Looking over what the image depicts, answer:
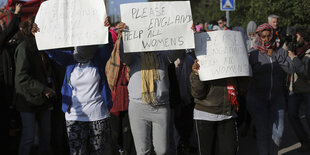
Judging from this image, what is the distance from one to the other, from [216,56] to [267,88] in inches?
50.7

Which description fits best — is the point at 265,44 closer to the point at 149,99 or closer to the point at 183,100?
the point at 183,100

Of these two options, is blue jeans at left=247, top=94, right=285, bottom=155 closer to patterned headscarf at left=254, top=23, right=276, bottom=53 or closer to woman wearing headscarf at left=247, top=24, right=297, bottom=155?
woman wearing headscarf at left=247, top=24, right=297, bottom=155

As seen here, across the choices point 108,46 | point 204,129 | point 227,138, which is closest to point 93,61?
point 108,46

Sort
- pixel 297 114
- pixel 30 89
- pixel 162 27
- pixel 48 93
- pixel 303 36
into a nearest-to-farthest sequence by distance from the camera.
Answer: pixel 162 27 → pixel 48 93 → pixel 30 89 → pixel 297 114 → pixel 303 36

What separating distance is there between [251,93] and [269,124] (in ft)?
1.51

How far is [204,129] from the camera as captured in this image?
4.01m

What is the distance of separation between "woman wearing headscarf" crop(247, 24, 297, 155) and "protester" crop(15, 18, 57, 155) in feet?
8.37

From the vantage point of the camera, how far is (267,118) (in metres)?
4.90

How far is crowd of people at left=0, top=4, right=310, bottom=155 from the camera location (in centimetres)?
397

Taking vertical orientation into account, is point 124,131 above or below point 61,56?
below

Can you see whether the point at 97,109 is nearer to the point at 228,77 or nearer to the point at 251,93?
the point at 228,77

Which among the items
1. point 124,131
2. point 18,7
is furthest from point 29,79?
point 124,131

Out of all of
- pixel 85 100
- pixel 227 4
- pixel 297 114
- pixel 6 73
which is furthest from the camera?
pixel 227 4

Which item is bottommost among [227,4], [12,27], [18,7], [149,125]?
[149,125]
